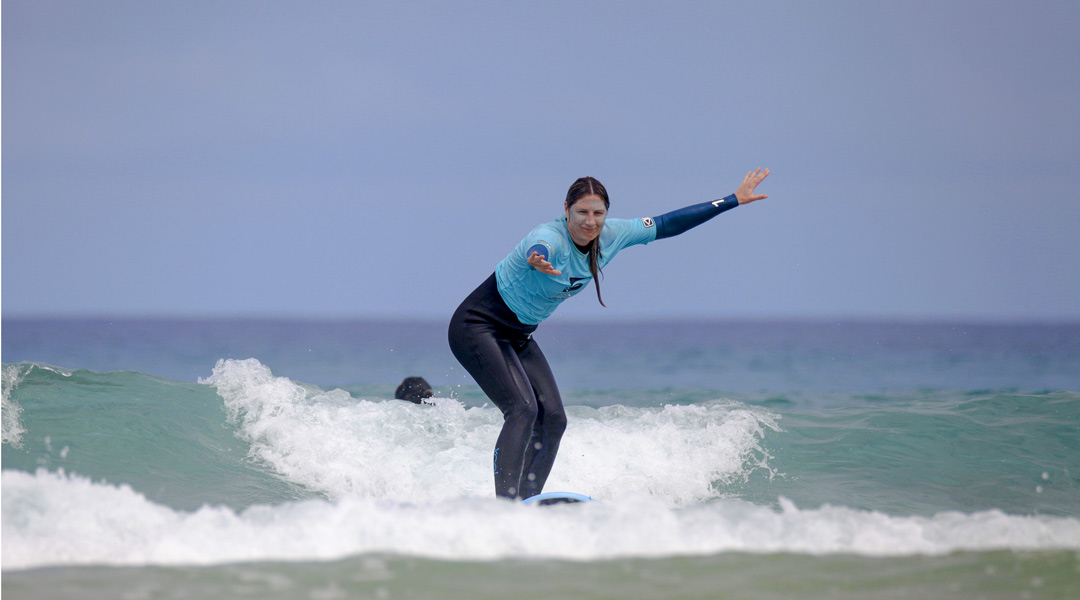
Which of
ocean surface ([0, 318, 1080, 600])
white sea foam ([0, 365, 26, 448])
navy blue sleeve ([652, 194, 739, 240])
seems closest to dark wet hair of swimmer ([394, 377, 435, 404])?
ocean surface ([0, 318, 1080, 600])

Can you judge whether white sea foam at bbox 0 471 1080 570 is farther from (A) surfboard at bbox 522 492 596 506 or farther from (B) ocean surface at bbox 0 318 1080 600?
(A) surfboard at bbox 522 492 596 506

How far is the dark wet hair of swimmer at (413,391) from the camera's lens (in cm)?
707

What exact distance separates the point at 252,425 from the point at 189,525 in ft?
10.6

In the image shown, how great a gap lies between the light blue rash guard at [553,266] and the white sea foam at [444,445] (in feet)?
5.29

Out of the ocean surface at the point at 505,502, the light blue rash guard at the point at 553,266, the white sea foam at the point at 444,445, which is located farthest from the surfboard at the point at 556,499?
the white sea foam at the point at 444,445

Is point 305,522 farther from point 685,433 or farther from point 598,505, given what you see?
point 685,433

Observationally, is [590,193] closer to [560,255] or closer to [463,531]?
[560,255]

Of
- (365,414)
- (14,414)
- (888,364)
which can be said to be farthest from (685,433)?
(888,364)

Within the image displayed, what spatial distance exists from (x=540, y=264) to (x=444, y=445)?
2.84 metres

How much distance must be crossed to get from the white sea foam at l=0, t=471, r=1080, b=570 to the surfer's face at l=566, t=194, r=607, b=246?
131 centimetres

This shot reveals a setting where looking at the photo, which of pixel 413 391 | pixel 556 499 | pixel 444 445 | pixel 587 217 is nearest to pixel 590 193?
pixel 587 217

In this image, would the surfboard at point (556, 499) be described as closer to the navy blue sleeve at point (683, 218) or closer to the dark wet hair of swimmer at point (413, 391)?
the navy blue sleeve at point (683, 218)

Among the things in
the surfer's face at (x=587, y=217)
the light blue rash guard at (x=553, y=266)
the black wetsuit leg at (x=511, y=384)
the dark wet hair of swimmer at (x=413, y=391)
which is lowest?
the dark wet hair of swimmer at (x=413, y=391)

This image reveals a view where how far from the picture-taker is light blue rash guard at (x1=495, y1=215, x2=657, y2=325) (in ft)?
13.1
